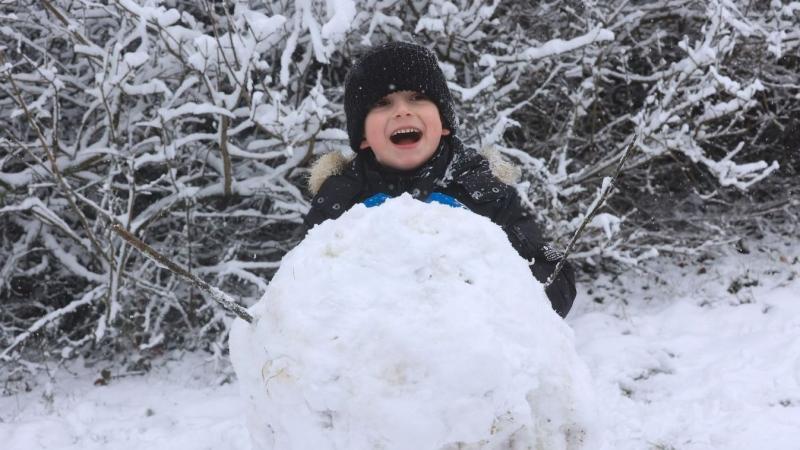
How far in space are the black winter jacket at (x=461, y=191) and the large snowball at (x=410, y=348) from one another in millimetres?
674

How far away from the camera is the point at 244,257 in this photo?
4.74 m

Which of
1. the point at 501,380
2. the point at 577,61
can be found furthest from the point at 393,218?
the point at 577,61

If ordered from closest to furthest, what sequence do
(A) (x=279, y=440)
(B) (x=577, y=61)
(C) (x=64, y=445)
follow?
(A) (x=279, y=440)
(C) (x=64, y=445)
(B) (x=577, y=61)

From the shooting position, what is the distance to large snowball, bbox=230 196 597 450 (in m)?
1.07

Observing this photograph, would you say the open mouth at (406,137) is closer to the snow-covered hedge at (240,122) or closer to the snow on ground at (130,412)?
the snow-covered hedge at (240,122)

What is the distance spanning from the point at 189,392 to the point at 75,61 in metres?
2.50

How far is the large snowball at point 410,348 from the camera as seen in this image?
107 centimetres

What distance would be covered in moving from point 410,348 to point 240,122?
3.47m

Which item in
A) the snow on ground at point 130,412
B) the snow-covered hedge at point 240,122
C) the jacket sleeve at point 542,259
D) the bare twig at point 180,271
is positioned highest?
the bare twig at point 180,271

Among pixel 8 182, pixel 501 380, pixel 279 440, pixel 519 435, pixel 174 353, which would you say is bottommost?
pixel 174 353

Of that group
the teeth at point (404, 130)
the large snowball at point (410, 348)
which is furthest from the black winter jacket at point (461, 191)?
the large snowball at point (410, 348)

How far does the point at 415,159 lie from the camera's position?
2.00 metres

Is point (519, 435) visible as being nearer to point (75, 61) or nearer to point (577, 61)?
point (577, 61)

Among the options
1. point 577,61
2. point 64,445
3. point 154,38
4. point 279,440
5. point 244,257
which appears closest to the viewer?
point 279,440
